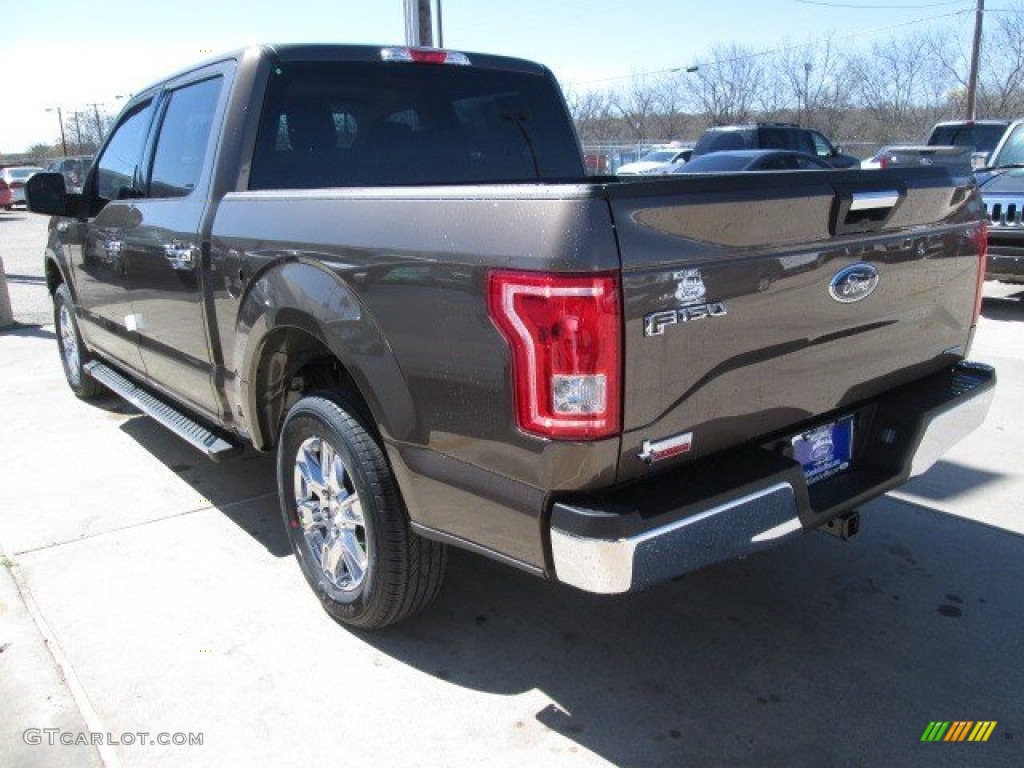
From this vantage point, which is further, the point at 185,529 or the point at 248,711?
the point at 185,529

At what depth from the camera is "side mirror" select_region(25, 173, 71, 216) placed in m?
4.87

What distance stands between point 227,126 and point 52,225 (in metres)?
3.32

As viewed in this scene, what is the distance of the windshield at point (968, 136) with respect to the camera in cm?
1625

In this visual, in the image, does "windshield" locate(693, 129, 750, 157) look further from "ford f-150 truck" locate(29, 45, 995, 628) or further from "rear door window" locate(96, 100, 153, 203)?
"ford f-150 truck" locate(29, 45, 995, 628)

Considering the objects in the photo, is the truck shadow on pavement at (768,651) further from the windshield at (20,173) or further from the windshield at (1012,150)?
the windshield at (20,173)

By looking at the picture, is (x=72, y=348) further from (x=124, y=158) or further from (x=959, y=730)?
(x=959, y=730)

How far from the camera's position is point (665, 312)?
2.13 metres

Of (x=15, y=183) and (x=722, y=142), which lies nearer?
(x=722, y=142)

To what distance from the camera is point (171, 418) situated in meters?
4.27

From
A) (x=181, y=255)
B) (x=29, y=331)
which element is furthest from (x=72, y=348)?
(x=29, y=331)

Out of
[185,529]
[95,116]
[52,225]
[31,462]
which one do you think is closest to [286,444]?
[185,529]

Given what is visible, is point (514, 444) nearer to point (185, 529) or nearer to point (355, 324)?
point (355, 324)

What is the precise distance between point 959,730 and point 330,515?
6.95 feet

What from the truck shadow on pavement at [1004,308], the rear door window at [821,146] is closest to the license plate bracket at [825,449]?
the truck shadow on pavement at [1004,308]
